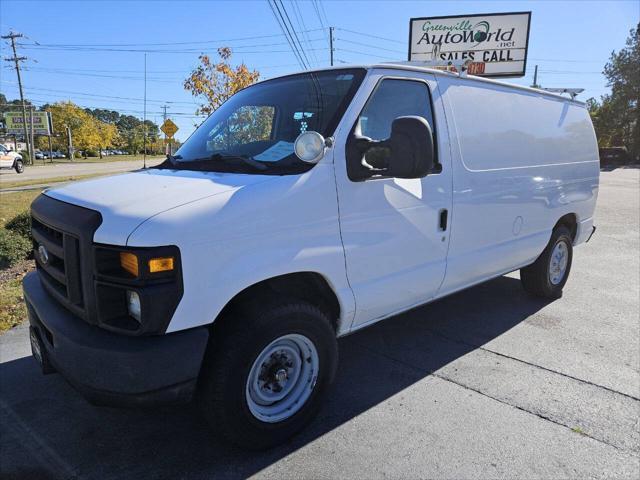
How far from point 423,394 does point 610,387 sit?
1.40 metres

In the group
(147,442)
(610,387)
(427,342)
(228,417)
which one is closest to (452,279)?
(427,342)

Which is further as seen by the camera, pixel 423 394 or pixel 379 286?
pixel 423 394

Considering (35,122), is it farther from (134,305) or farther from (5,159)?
(134,305)

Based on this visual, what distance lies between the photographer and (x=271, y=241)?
2.40m

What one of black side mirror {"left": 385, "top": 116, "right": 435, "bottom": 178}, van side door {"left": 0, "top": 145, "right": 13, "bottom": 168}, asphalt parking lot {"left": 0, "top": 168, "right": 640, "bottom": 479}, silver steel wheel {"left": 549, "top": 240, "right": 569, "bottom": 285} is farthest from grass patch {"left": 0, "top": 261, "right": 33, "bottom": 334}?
van side door {"left": 0, "top": 145, "right": 13, "bottom": 168}

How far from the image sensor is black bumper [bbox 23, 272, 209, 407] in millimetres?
2080

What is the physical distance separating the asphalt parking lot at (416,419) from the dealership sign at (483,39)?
18434mm

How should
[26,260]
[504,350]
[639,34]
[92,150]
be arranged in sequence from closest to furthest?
[504,350] < [26,260] < [639,34] < [92,150]

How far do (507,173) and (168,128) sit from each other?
1661 cm

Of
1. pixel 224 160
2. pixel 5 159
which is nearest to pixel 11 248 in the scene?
pixel 224 160

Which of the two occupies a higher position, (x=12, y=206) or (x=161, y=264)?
(x=161, y=264)

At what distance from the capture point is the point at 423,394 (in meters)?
3.28

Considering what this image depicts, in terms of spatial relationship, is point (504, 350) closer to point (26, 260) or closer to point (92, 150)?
point (26, 260)

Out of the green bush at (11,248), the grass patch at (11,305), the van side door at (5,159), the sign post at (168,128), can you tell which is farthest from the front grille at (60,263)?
the van side door at (5,159)
